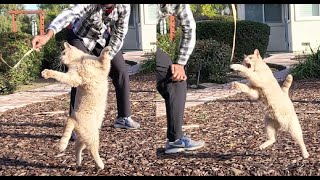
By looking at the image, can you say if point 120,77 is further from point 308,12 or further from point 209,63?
point 308,12

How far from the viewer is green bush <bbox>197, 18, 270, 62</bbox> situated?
1508 centimetres

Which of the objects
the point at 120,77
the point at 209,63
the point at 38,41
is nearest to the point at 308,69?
the point at 209,63

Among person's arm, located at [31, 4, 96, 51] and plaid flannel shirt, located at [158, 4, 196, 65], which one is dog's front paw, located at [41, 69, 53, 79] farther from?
plaid flannel shirt, located at [158, 4, 196, 65]

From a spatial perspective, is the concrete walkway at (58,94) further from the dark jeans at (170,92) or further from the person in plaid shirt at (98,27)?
the dark jeans at (170,92)

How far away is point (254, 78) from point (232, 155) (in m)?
0.82

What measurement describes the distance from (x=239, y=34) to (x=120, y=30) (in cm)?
1018

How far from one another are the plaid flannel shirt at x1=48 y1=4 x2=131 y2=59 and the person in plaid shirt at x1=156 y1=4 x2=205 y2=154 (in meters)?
0.76

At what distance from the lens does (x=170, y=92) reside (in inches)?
196

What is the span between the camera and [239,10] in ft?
74.6

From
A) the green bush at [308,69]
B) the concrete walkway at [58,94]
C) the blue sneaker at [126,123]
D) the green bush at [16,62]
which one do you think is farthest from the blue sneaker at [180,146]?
the green bush at [308,69]

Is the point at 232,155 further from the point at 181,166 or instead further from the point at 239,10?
the point at 239,10

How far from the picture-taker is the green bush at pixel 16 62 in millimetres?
11445

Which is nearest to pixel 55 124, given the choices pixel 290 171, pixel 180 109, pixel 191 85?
pixel 180 109

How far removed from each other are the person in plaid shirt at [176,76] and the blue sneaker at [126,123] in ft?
4.60
